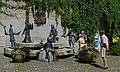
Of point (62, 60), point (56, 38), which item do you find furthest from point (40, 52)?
point (56, 38)

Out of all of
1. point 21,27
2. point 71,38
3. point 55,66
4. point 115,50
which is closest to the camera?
point 55,66

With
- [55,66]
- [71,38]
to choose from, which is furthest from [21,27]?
[55,66]

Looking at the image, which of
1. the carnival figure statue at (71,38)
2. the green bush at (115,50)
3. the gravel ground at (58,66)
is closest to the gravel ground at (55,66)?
the gravel ground at (58,66)

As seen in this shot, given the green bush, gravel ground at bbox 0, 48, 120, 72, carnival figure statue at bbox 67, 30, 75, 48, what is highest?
carnival figure statue at bbox 67, 30, 75, 48

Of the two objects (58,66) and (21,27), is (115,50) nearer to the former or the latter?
(58,66)

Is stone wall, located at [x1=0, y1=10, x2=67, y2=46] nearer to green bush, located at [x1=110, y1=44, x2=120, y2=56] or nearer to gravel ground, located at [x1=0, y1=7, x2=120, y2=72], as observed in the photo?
gravel ground, located at [x1=0, y1=7, x2=120, y2=72]

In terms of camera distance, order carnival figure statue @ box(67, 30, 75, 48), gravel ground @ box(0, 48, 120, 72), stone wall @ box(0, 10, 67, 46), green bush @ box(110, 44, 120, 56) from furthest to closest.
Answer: stone wall @ box(0, 10, 67, 46) < carnival figure statue @ box(67, 30, 75, 48) < green bush @ box(110, 44, 120, 56) < gravel ground @ box(0, 48, 120, 72)

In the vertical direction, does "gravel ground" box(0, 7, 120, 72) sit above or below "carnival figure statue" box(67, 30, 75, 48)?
below

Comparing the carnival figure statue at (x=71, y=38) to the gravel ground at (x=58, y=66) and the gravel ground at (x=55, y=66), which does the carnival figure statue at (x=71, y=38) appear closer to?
the gravel ground at (x=58, y=66)

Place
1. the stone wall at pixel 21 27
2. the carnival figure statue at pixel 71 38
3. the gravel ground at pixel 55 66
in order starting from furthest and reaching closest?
1. the stone wall at pixel 21 27
2. the carnival figure statue at pixel 71 38
3. the gravel ground at pixel 55 66

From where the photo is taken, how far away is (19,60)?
52.3 feet

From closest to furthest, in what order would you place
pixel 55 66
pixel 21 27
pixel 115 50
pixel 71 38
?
pixel 55 66 → pixel 115 50 → pixel 71 38 → pixel 21 27

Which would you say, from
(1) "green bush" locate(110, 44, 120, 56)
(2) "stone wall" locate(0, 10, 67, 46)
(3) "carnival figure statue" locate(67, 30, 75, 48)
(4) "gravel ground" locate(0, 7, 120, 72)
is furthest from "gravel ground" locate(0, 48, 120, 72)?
(2) "stone wall" locate(0, 10, 67, 46)

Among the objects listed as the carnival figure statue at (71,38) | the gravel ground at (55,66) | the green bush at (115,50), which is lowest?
the gravel ground at (55,66)
